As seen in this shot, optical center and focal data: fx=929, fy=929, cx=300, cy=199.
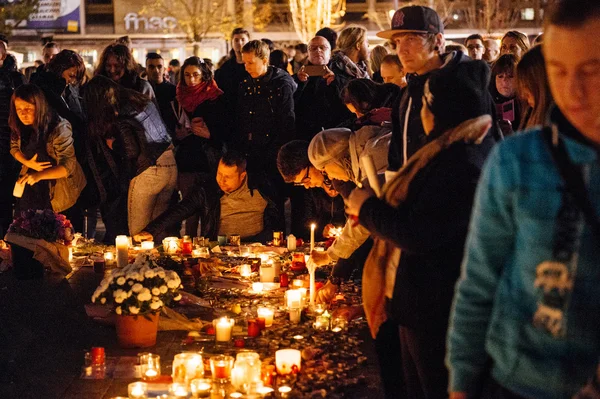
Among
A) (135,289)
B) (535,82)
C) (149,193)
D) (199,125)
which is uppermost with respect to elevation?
(535,82)

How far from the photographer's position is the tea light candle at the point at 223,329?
18.1 feet

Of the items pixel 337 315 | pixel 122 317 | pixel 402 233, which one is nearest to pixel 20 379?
pixel 122 317

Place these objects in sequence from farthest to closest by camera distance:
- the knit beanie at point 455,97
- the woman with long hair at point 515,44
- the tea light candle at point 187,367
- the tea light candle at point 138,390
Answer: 1. the woman with long hair at point 515,44
2. the tea light candle at point 187,367
3. the tea light candle at point 138,390
4. the knit beanie at point 455,97

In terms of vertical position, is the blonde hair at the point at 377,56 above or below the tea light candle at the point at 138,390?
above

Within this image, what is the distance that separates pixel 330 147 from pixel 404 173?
6.46ft

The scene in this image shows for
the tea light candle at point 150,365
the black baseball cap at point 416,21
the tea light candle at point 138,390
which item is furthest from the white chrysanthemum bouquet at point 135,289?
the black baseball cap at point 416,21

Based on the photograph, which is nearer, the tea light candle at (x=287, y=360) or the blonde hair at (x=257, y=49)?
the tea light candle at (x=287, y=360)

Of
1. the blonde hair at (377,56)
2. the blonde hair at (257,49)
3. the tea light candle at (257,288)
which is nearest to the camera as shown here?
the tea light candle at (257,288)

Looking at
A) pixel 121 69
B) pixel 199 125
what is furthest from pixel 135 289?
pixel 121 69

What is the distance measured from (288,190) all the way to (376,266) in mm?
5121

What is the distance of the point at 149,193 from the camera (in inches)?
349

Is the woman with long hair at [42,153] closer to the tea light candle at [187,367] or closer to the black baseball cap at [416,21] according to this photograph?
the tea light candle at [187,367]

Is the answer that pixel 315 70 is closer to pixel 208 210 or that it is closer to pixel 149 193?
pixel 208 210

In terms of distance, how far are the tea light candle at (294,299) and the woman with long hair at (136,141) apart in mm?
3190
